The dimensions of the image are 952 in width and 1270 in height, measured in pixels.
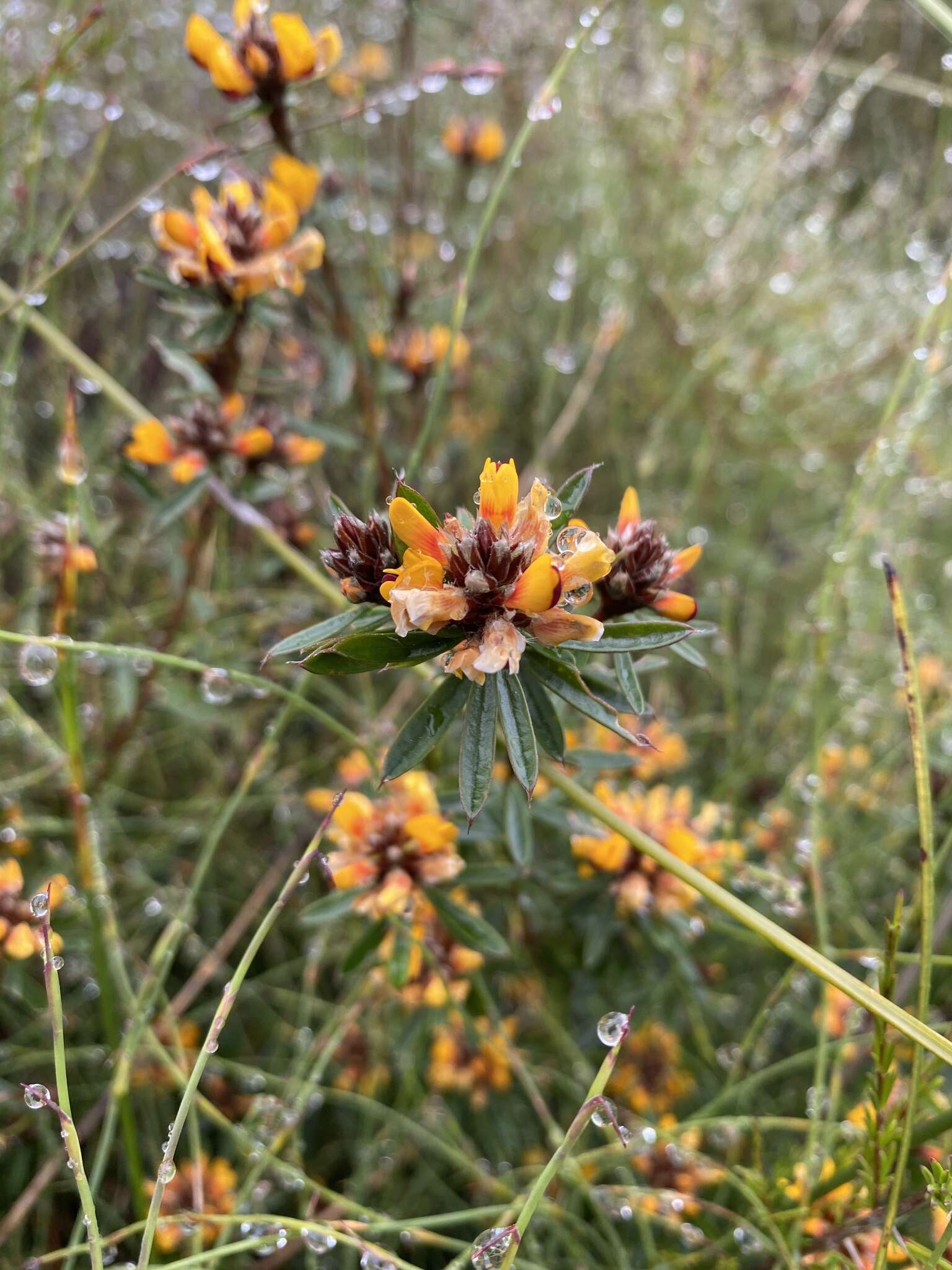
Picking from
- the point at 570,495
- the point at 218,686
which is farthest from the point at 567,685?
the point at 218,686

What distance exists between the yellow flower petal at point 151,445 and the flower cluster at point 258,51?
37cm

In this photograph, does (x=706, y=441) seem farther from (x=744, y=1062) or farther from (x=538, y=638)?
(x=538, y=638)

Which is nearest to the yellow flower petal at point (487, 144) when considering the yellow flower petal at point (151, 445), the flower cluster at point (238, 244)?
the flower cluster at point (238, 244)

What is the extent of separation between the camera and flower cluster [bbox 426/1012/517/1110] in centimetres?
117

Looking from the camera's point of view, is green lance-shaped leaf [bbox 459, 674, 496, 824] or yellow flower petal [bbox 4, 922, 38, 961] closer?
green lance-shaped leaf [bbox 459, 674, 496, 824]

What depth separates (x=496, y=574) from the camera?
61 cm

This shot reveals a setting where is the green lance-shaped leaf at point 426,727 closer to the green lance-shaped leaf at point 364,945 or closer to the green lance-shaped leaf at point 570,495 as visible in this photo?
the green lance-shaped leaf at point 570,495

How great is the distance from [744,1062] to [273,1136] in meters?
0.65

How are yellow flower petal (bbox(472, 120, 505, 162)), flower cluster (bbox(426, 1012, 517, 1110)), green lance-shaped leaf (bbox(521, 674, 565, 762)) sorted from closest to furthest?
green lance-shaped leaf (bbox(521, 674, 565, 762)) → flower cluster (bbox(426, 1012, 517, 1110)) → yellow flower petal (bbox(472, 120, 505, 162))

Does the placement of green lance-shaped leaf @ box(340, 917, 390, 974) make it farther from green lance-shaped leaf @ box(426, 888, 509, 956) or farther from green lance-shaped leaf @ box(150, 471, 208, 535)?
green lance-shaped leaf @ box(150, 471, 208, 535)

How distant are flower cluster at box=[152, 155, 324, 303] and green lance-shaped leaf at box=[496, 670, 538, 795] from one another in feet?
1.84

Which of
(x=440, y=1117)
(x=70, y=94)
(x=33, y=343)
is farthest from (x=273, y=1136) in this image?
(x=70, y=94)

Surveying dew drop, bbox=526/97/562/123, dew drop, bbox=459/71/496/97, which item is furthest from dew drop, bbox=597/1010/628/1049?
dew drop, bbox=459/71/496/97

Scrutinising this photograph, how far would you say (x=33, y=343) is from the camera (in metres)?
1.98
